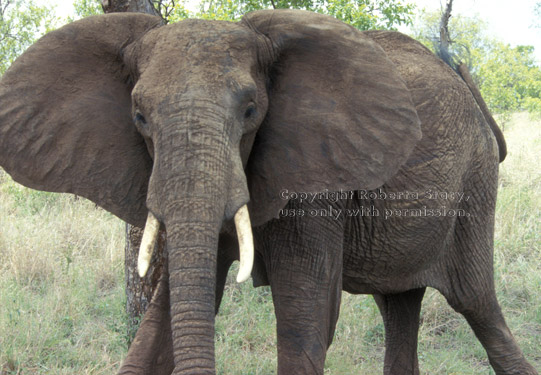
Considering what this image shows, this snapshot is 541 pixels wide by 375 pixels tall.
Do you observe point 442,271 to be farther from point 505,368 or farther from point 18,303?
point 18,303

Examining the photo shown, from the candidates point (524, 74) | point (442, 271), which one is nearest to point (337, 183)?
point (442, 271)

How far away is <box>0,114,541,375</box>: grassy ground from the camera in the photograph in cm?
428

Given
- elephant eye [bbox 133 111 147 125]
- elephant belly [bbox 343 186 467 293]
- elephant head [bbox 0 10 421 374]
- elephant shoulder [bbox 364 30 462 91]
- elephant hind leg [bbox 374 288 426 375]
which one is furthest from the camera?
elephant hind leg [bbox 374 288 426 375]

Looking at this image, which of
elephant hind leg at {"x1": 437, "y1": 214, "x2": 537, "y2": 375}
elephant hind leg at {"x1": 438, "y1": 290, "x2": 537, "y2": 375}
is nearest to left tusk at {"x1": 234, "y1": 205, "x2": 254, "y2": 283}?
elephant hind leg at {"x1": 437, "y1": 214, "x2": 537, "y2": 375}

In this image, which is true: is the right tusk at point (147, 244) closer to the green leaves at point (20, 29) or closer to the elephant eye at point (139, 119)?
the elephant eye at point (139, 119)

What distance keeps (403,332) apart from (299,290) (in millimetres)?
1566

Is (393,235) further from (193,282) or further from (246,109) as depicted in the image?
(193,282)

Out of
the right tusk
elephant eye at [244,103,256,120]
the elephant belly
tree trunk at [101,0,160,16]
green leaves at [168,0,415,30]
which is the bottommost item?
the right tusk

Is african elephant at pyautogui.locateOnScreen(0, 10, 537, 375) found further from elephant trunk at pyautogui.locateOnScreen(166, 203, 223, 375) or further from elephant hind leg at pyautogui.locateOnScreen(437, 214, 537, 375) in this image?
elephant hind leg at pyautogui.locateOnScreen(437, 214, 537, 375)

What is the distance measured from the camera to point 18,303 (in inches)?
186

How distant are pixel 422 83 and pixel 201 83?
1.58m

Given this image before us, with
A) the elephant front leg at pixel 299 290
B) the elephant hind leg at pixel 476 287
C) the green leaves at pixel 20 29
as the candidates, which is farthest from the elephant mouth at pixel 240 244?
the green leaves at pixel 20 29

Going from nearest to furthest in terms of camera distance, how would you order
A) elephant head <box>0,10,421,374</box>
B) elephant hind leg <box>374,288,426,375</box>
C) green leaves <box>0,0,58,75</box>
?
elephant head <box>0,10,421,374</box> < elephant hind leg <box>374,288,426,375</box> < green leaves <box>0,0,58,75</box>

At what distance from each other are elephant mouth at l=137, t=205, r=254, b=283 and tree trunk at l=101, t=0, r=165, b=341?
1.75 m
